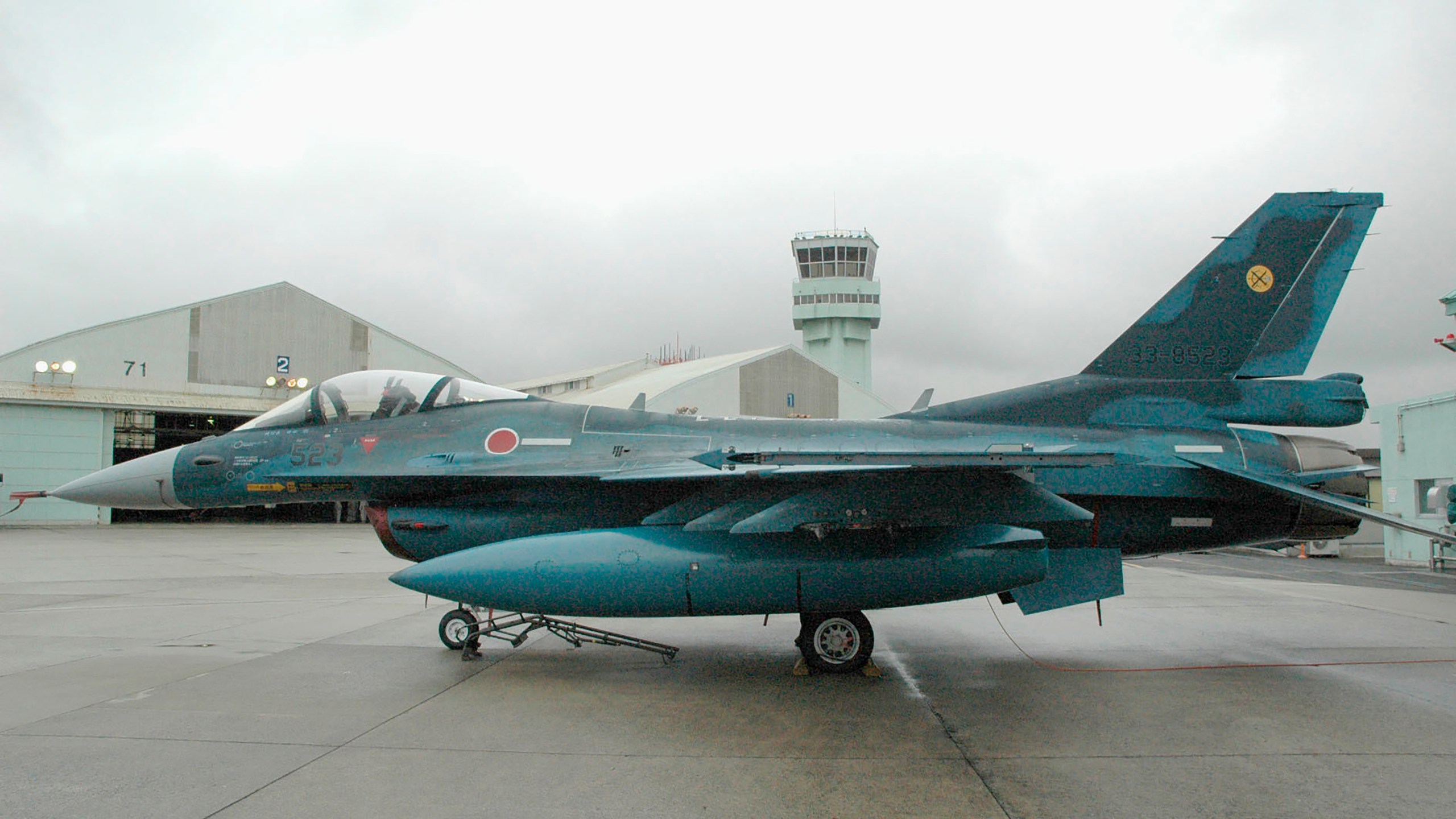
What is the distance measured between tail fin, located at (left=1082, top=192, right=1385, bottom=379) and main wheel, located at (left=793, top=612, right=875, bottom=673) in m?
3.42

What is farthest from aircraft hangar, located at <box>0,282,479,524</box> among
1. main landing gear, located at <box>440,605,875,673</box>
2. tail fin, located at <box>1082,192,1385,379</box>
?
tail fin, located at <box>1082,192,1385,379</box>

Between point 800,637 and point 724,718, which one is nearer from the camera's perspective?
point 724,718

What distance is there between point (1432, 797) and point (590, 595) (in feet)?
16.1

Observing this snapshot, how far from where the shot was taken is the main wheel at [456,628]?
25.5 ft

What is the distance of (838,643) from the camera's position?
689 centimetres

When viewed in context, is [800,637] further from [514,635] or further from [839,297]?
[839,297]

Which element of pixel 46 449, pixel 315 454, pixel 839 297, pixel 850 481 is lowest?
pixel 850 481

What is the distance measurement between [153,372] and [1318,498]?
29.6m

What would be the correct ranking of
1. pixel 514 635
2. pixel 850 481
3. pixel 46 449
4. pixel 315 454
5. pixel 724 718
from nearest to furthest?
pixel 724 718
pixel 850 481
pixel 315 454
pixel 514 635
pixel 46 449

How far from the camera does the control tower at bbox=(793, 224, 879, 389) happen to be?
50.3m

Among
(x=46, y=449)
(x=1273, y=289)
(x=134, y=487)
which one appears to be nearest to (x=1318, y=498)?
(x=1273, y=289)

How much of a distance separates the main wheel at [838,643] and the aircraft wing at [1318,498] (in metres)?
3.08

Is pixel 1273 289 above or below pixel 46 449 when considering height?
above

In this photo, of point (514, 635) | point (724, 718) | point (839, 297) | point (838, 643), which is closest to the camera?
point (724, 718)
